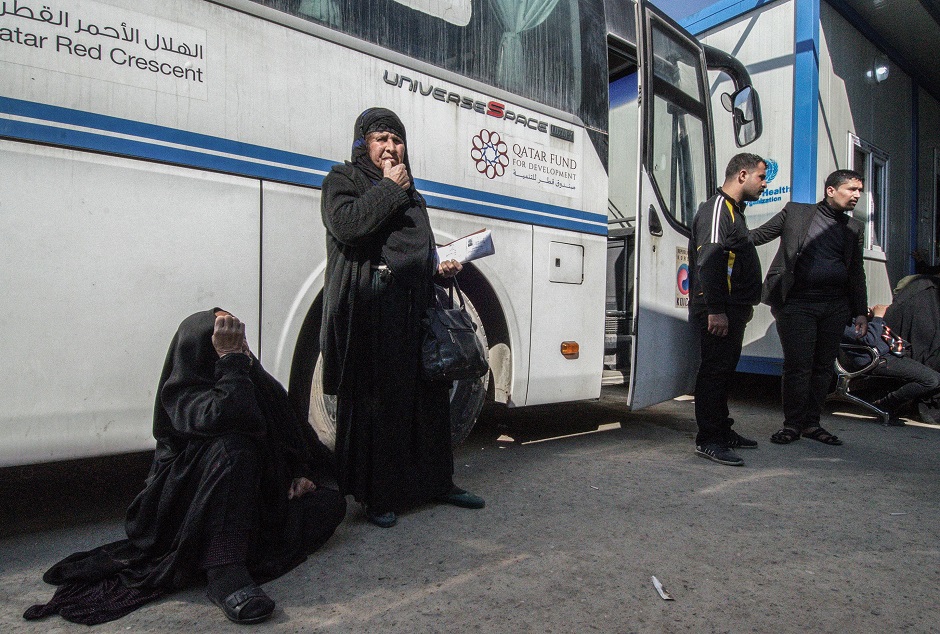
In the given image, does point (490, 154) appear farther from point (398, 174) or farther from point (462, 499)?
point (462, 499)

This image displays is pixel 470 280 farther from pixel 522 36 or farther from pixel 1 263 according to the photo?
pixel 1 263

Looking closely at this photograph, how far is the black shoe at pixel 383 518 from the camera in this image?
2.50 metres

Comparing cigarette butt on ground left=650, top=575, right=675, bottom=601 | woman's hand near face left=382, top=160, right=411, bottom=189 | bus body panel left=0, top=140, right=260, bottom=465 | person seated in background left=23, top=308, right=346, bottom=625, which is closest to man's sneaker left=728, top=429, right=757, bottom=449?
cigarette butt on ground left=650, top=575, right=675, bottom=601

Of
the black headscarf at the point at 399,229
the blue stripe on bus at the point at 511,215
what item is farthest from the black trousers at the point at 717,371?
the black headscarf at the point at 399,229

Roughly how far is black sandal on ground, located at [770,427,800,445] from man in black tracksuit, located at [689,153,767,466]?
22.3 inches

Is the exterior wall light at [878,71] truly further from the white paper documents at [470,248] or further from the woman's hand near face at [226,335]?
the woman's hand near face at [226,335]

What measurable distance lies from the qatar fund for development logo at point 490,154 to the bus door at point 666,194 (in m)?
0.97

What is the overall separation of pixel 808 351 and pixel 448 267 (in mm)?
2786

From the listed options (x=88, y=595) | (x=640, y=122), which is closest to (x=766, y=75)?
(x=640, y=122)

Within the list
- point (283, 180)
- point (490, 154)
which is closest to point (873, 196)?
point (490, 154)

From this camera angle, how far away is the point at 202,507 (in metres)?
1.83

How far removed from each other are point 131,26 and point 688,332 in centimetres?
353

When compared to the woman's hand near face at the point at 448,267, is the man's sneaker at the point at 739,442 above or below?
below

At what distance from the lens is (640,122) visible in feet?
12.5
